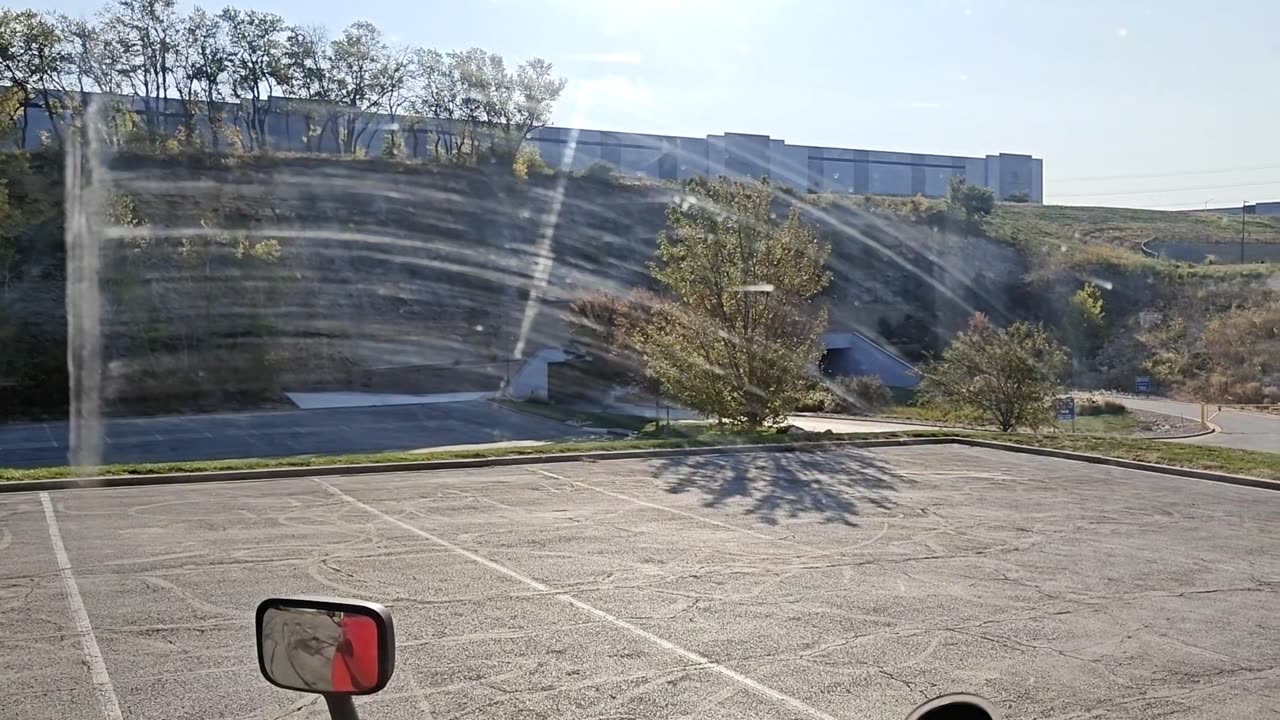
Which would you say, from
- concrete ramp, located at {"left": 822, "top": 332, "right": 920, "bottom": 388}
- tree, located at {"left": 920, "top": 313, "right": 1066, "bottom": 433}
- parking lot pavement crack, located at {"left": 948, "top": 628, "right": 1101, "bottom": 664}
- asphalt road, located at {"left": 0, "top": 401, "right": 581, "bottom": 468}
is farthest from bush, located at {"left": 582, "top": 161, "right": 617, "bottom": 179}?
parking lot pavement crack, located at {"left": 948, "top": 628, "right": 1101, "bottom": 664}

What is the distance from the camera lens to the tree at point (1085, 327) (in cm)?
7375

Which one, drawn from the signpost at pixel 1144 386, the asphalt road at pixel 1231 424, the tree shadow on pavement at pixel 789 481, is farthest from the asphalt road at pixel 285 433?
the signpost at pixel 1144 386

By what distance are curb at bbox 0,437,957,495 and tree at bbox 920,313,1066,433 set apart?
16.5 m

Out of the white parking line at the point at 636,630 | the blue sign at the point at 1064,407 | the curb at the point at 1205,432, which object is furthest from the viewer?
the curb at the point at 1205,432

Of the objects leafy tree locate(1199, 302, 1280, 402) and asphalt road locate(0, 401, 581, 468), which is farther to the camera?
leafy tree locate(1199, 302, 1280, 402)

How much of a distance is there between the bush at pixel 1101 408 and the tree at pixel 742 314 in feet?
111

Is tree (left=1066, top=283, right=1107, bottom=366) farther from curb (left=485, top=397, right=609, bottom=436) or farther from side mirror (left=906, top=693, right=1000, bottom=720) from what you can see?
side mirror (left=906, top=693, right=1000, bottom=720)

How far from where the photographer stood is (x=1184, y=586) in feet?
30.6

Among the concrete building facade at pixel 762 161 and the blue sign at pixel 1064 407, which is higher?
the concrete building facade at pixel 762 161

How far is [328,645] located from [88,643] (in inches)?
223

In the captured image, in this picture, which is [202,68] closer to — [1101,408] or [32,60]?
[32,60]

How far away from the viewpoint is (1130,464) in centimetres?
1730

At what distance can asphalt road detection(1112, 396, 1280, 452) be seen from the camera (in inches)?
1485

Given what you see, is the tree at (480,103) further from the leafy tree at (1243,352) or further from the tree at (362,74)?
the leafy tree at (1243,352)
